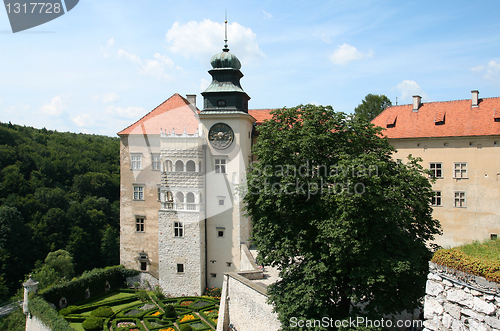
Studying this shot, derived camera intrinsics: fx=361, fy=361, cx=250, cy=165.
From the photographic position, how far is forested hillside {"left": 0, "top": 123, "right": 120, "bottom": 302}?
46.2m

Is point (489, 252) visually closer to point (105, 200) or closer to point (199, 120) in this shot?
point (199, 120)

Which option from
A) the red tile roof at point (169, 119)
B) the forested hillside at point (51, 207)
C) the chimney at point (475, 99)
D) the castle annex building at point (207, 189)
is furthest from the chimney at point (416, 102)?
the forested hillside at point (51, 207)

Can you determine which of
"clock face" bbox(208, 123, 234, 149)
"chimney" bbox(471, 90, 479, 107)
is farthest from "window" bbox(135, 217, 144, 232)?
"chimney" bbox(471, 90, 479, 107)

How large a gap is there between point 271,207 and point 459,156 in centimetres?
1738

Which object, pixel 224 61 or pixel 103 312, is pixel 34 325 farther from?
pixel 224 61

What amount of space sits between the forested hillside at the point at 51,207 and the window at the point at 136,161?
2268 centimetres

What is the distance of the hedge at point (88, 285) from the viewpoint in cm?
2852

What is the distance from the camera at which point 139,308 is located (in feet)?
90.3

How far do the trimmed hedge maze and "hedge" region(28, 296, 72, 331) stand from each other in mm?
1424

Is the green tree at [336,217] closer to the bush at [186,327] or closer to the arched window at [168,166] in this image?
the bush at [186,327]

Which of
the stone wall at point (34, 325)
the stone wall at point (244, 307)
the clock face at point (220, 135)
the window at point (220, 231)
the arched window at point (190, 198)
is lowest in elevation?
the stone wall at point (34, 325)

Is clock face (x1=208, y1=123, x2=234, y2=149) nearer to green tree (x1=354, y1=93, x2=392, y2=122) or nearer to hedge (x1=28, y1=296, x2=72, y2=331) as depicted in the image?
hedge (x1=28, y1=296, x2=72, y2=331)

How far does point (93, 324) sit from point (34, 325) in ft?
17.9

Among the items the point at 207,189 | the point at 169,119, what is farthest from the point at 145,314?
the point at 169,119
